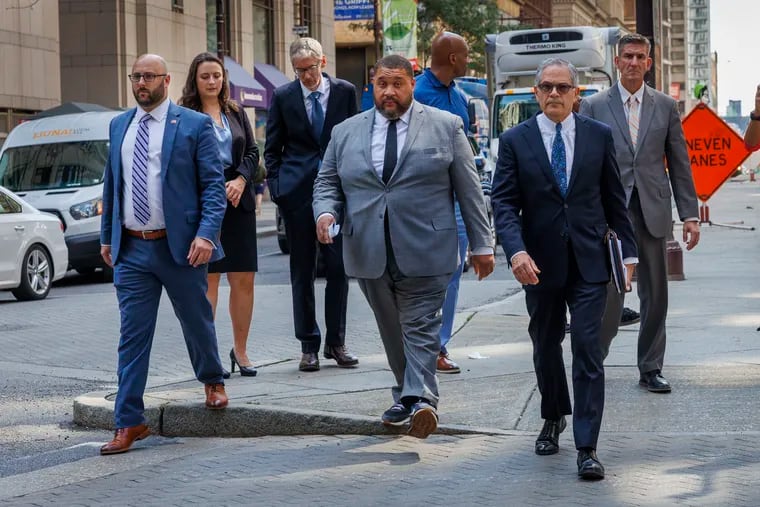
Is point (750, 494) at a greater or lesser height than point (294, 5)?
lesser

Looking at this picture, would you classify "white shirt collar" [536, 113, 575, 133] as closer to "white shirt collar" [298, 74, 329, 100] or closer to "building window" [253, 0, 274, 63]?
"white shirt collar" [298, 74, 329, 100]

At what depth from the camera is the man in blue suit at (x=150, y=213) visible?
7328 mm

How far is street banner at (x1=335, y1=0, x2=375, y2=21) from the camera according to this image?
146 feet

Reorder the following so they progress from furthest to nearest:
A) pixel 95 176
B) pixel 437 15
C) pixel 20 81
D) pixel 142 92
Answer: pixel 437 15, pixel 20 81, pixel 95 176, pixel 142 92

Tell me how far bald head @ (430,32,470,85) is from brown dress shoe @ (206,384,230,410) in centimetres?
255

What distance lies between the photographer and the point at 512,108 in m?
24.9

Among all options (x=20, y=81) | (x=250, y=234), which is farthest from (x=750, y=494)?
(x=20, y=81)

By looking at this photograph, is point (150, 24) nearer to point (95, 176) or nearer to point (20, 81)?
point (20, 81)

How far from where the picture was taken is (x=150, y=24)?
35.5 meters

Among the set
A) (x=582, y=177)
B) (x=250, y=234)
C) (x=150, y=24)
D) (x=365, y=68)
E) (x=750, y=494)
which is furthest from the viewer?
(x=365, y=68)

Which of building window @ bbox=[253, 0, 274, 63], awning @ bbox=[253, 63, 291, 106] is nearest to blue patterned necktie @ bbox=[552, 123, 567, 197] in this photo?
awning @ bbox=[253, 63, 291, 106]

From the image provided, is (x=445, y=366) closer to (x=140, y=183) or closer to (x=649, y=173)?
(x=649, y=173)

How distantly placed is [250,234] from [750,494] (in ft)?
13.4

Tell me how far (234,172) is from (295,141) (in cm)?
47
